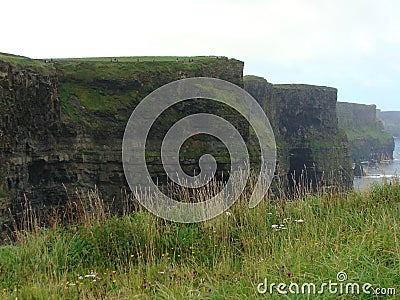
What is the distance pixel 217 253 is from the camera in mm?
7668

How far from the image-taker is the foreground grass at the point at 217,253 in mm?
5703

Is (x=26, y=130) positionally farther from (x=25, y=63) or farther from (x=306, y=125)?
(x=306, y=125)

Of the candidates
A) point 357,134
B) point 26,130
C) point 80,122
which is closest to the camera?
point 26,130

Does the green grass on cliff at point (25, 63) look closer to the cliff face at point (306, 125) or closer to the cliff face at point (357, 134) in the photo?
the cliff face at point (306, 125)

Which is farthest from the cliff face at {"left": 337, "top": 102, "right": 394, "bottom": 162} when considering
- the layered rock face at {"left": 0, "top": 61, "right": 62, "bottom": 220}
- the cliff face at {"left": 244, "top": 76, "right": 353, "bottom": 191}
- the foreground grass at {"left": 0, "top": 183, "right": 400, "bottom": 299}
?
the foreground grass at {"left": 0, "top": 183, "right": 400, "bottom": 299}

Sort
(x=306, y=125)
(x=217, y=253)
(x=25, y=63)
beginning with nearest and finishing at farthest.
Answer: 1. (x=217, y=253)
2. (x=25, y=63)
3. (x=306, y=125)

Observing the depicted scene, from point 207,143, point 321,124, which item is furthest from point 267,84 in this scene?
point 207,143

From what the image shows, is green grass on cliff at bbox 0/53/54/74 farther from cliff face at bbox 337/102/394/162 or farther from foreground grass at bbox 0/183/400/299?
cliff face at bbox 337/102/394/162

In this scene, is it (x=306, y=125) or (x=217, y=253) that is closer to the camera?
(x=217, y=253)

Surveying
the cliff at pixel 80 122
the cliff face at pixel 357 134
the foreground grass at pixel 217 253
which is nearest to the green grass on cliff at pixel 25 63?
the cliff at pixel 80 122

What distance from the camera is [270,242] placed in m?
7.79

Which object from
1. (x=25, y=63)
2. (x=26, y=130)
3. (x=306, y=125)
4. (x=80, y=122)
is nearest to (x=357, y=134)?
(x=306, y=125)

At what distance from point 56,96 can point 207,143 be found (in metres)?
17.6

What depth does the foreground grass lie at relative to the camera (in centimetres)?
570
